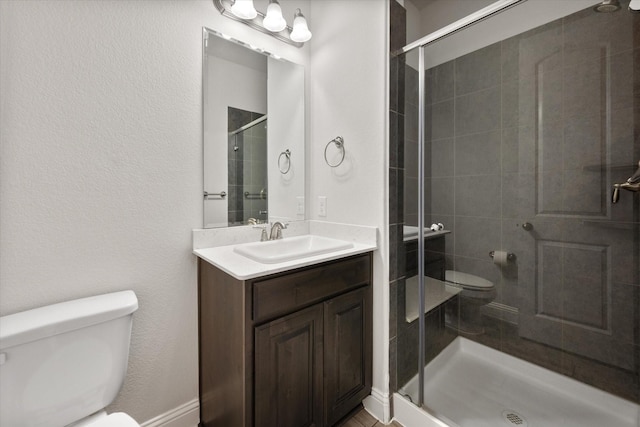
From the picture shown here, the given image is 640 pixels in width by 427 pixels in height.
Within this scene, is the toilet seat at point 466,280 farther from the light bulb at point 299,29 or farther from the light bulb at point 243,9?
the light bulb at point 243,9

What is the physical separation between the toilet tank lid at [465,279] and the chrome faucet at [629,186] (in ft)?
2.18

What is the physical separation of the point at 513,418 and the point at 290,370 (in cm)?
113

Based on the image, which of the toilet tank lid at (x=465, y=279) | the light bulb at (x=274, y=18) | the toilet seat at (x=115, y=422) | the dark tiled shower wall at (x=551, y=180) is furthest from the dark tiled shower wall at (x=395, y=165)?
the toilet seat at (x=115, y=422)

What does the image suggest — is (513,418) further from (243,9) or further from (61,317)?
(243,9)

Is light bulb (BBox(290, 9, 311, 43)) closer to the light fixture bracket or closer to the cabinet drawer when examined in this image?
the light fixture bracket

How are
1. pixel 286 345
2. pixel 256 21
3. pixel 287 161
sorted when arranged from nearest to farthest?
1. pixel 286 345
2. pixel 256 21
3. pixel 287 161

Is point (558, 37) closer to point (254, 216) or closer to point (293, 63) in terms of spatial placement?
point (293, 63)

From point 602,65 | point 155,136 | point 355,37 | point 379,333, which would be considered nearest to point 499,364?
point 379,333

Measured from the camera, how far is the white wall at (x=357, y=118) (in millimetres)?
1449

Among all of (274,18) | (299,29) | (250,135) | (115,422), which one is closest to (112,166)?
(250,135)

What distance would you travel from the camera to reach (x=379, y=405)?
4.83 ft

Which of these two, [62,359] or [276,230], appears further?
[276,230]

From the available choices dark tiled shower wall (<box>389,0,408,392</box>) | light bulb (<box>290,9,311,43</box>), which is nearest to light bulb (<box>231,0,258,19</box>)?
light bulb (<box>290,9,311,43</box>)

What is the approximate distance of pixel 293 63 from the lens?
1774 millimetres
